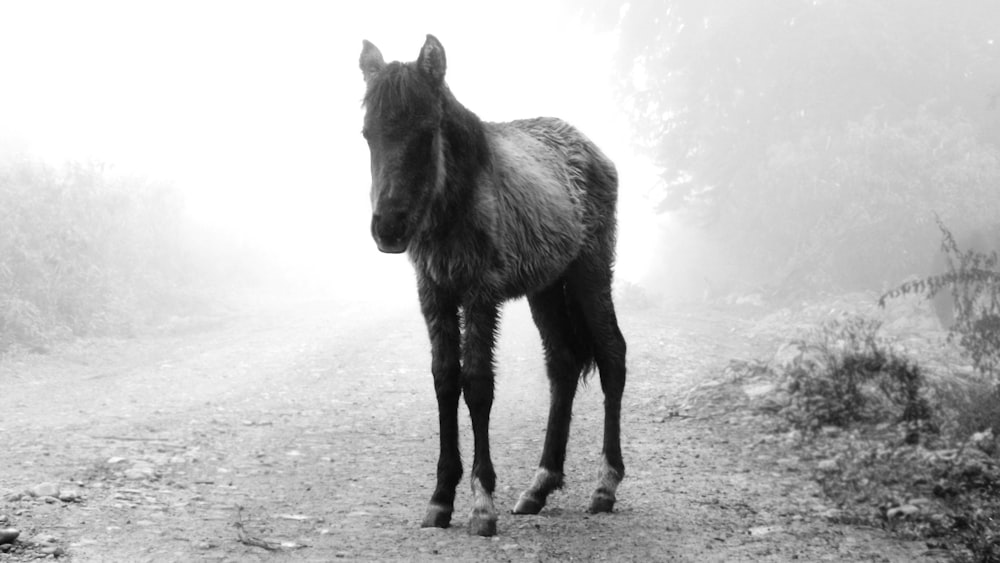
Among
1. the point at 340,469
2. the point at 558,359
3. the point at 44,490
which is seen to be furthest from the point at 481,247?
the point at 44,490

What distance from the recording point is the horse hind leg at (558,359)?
5480 millimetres

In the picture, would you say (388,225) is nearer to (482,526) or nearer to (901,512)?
(482,526)

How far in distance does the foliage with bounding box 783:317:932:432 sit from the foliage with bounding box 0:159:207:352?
34.0 feet

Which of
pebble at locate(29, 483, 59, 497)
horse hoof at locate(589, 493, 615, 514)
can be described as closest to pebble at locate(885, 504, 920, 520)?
horse hoof at locate(589, 493, 615, 514)

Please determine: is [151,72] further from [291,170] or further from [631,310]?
[631,310]

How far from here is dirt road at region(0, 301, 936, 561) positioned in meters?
4.09

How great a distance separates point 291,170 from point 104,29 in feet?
28.0

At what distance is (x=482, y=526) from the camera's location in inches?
173

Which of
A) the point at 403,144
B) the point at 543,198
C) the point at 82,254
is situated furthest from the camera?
the point at 82,254

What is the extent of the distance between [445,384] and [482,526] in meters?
0.82

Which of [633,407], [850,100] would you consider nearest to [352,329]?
[633,407]

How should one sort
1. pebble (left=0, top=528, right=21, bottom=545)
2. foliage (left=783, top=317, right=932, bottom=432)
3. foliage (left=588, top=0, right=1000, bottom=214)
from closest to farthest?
pebble (left=0, top=528, right=21, bottom=545) → foliage (left=783, top=317, right=932, bottom=432) → foliage (left=588, top=0, right=1000, bottom=214)

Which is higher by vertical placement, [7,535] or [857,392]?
[857,392]

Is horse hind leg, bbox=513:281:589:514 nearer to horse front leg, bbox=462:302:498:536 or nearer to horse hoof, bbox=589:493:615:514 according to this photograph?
horse hoof, bbox=589:493:615:514
